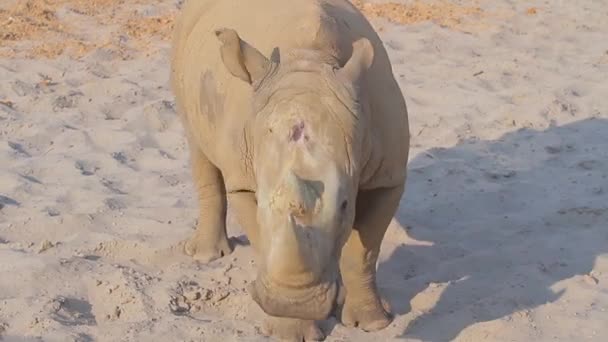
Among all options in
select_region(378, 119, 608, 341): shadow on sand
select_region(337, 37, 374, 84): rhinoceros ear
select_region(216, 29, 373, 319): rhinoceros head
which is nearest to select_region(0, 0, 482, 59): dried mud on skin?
select_region(378, 119, 608, 341): shadow on sand

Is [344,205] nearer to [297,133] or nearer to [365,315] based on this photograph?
[297,133]

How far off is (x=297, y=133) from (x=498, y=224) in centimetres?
248

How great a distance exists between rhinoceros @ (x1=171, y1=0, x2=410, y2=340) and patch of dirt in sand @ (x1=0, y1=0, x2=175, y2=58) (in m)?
3.56

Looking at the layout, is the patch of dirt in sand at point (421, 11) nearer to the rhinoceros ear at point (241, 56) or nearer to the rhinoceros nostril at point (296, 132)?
the rhinoceros ear at point (241, 56)

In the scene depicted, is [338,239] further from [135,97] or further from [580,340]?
[135,97]

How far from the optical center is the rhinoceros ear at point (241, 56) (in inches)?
128

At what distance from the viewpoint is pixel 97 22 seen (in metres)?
8.94

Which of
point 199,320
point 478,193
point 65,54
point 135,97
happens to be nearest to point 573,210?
point 478,193

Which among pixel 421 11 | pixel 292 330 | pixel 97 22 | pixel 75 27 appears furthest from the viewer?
pixel 421 11

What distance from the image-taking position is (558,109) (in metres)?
6.89

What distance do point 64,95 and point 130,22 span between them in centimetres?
202

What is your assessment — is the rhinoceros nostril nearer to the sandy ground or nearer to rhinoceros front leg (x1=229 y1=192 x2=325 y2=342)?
rhinoceros front leg (x1=229 y1=192 x2=325 y2=342)

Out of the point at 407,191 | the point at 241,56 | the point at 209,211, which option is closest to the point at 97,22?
the point at 407,191

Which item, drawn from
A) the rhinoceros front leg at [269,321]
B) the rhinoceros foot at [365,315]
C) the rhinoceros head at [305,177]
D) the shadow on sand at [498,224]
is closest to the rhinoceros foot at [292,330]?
the rhinoceros front leg at [269,321]
